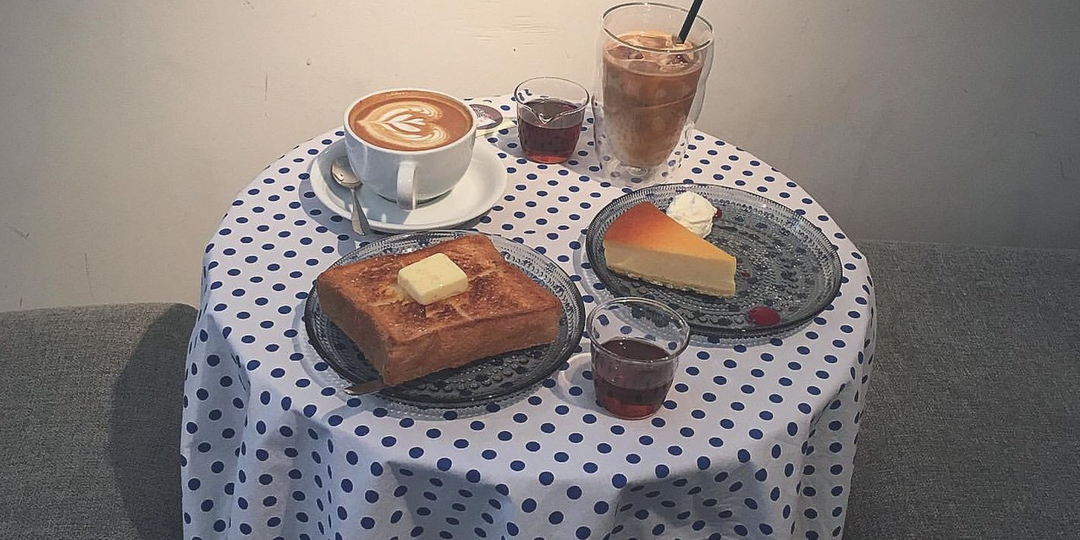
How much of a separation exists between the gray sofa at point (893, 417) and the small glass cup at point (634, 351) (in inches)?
22.0

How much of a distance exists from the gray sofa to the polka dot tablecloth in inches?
8.8

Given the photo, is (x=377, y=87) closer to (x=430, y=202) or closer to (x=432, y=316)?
(x=430, y=202)

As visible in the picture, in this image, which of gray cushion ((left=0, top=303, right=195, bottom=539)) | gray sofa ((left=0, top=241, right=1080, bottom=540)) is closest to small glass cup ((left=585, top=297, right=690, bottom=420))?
gray sofa ((left=0, top=241, right=1080, bottom=540))

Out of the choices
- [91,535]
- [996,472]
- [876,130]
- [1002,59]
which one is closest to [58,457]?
[91,535]

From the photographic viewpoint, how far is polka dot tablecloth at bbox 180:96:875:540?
100 centimetres

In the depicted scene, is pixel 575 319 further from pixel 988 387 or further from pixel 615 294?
pixel 988 387

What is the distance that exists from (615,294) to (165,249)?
4.82ft

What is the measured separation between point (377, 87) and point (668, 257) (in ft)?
3.65

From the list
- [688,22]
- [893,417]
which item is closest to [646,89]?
[688,22]

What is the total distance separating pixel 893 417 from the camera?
64.0 inches

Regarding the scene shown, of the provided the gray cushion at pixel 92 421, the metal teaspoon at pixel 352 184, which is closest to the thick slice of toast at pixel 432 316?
the metal teaspoon at pixel 352 184

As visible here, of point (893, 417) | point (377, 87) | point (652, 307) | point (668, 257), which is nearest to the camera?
point (652, 307)

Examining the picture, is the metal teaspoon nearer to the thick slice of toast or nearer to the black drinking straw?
the thick slice of toast

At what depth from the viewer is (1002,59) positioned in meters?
2.22
